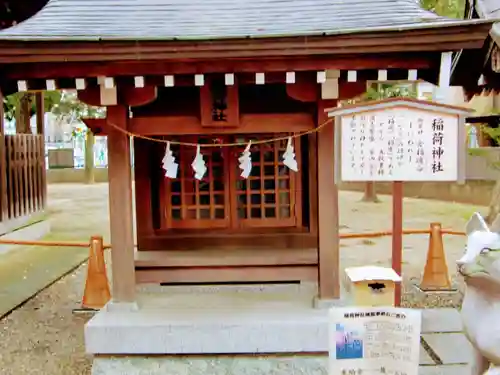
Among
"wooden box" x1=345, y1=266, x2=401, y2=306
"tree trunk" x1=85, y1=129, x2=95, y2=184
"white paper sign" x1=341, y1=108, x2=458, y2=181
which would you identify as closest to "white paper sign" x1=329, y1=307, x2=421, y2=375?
"wooden box" x1=345, y1=266, x2=401, y2=306

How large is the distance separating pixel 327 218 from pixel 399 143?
1.42m

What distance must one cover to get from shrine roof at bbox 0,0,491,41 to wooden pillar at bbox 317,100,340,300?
45.2 inches

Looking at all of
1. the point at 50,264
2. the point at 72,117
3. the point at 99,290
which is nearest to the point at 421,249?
the point at 99,290

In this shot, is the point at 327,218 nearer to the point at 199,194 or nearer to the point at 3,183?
the point at 199,194

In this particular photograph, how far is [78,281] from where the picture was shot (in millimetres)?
9195

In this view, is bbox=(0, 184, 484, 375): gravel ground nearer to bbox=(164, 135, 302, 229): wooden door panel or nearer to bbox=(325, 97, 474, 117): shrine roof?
bbox=(164, 135, 302, 229): wooden door panel

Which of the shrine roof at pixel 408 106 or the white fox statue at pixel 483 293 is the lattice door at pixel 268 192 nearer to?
the shrine roof at pixel 408 106

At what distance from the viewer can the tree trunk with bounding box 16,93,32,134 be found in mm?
15391

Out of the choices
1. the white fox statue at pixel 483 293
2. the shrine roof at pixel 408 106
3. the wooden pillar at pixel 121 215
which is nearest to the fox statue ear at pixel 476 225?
the white fox statue at pixel 483 293

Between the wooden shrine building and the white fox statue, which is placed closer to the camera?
the white fox statue

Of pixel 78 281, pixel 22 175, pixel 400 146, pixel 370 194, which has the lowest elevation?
pixel 78 281

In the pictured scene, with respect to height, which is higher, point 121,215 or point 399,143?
point 399,143

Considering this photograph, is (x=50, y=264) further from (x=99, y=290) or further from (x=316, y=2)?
(x=316, y=2)

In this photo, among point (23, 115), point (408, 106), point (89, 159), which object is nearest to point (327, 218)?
point (408, 106)
